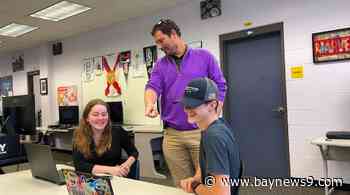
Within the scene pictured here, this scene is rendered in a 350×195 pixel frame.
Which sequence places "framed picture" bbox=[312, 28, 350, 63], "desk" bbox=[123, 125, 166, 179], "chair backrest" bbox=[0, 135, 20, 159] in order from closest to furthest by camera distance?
"chair backrest" bbox=[0, 135, 20, 159] → "framed picture" bbox=[312, 28, 350, 63] → "desk" bbox=[123, 125, 166, 179]

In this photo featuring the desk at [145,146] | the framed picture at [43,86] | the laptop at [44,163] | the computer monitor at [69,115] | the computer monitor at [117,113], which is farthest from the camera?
the framed picture at [43,86]

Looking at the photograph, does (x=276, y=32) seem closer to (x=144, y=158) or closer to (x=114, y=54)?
(x=144, y=158)

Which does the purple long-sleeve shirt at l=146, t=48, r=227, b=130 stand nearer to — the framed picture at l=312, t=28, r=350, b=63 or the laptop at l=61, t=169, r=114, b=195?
the laptop at l=61, t=169, r=114, b=195

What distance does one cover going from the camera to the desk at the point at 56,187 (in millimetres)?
1489

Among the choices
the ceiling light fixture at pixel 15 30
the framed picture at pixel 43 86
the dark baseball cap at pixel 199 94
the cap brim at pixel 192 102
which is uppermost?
the ceiling light fixture at pixel 15 30

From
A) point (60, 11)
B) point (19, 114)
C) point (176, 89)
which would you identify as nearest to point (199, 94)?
point (176, 89)

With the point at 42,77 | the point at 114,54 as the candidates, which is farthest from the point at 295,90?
the point at 42,77

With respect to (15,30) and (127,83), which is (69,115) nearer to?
(127,83)

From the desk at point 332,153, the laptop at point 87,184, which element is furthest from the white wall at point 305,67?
the laptop at point 87,184

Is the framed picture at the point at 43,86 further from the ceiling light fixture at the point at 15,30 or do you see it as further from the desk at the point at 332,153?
the desk at the point at 332,153

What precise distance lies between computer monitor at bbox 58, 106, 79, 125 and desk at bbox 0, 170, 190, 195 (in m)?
4.66

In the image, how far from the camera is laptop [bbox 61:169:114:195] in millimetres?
1123

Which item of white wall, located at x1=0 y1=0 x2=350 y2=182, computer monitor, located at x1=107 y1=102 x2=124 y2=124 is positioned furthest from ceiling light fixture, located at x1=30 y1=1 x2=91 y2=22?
white wall, located at x1=0 y1=0 x2=350 y2=182

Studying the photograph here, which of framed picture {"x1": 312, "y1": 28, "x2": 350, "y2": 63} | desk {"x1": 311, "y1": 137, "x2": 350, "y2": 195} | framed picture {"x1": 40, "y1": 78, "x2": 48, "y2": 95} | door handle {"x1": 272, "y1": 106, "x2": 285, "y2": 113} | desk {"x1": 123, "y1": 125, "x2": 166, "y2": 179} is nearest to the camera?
desk {"x1": 311, "y1": 137, "x2": 350, "y2": 195}
